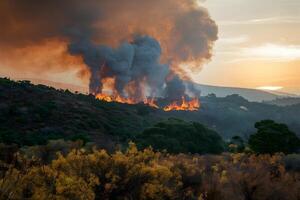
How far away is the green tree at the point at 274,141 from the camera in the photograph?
48875mm

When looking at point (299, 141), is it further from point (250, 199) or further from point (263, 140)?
point (250, 199)

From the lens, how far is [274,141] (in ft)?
161

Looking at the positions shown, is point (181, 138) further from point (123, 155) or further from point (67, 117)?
point (123, 155)

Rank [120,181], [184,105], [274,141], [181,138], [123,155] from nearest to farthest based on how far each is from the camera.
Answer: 1. [120,181]
2. [123,155]
3. [274,141]
4. [181,138]
5. [184,105]

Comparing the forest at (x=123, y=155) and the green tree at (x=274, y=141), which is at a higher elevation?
the green tree at (x=274, y=141)

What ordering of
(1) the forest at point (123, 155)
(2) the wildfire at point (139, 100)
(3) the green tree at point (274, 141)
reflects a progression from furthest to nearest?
(2) the wildfire at point (139, 100), (3) the green tree at point (274, 141), (1) the forest at point (123, 155)

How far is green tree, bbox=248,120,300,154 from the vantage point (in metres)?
48.9

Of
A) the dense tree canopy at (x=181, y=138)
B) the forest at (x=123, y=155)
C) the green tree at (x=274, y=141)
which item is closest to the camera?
the forest at (x=123, y=155)

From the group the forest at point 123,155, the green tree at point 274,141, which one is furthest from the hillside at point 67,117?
the green tree at point 274,141

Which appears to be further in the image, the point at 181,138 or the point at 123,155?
the point at 181,138

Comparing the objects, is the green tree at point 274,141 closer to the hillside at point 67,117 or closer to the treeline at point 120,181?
the hillside at point 67,117

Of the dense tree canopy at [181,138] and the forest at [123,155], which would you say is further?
the dense tree canopy at [181,138]

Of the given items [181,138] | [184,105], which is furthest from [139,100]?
[181,138]

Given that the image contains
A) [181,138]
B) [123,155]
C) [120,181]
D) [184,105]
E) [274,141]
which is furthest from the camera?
[184,105]
